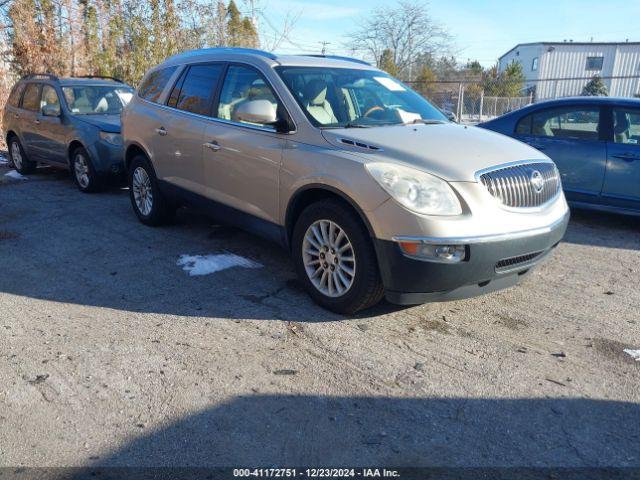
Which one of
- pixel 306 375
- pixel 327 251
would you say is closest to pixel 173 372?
pixel 306 375

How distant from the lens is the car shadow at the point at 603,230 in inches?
240

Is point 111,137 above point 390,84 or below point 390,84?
below

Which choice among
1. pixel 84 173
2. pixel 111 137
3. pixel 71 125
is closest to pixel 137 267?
pixel 111 137

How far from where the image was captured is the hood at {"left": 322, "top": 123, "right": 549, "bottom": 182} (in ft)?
12.0

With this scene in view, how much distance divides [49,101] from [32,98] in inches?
32.3

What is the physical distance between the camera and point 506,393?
307cm

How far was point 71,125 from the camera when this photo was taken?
833cm

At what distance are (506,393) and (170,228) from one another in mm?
4465

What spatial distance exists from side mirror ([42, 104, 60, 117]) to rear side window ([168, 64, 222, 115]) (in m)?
3.73

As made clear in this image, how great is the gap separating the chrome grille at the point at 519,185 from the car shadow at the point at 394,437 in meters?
1.37

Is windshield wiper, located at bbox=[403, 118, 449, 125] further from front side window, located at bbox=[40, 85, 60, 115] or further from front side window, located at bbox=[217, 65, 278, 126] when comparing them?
front side window, located at bbox=[40, 85, 60, 115]

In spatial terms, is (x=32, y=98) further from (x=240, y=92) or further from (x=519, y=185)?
(x=519, y=185)

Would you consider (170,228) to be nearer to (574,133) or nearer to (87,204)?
(87,204)

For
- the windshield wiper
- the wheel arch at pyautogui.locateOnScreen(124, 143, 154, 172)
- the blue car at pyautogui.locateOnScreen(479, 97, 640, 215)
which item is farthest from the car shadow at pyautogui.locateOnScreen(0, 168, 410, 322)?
the blue car at pyautogui.locateOnScreen(479, 97, 640, 215)
